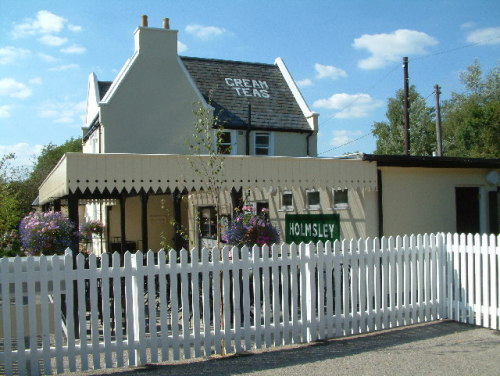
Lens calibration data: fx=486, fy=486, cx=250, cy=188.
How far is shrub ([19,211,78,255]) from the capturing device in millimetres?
8508

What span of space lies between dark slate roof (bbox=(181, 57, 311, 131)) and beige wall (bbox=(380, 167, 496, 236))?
410 inches

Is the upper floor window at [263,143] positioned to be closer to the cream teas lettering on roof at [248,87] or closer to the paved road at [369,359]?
the cream teas lettering on roof at [248,87]

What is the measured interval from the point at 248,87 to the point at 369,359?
1824 cm

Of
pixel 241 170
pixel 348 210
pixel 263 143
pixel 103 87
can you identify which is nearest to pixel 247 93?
pixel 263 143

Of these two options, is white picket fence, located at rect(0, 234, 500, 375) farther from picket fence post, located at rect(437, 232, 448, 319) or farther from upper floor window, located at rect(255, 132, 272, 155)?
upper floor window, located at rect(255, 132, 272, 155)

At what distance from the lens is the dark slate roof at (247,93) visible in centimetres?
2100

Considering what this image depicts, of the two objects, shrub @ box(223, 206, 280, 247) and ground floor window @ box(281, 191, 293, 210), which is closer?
shrub @ box(223, 206, 280, 247)

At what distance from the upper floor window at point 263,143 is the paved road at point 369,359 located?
14.6 m

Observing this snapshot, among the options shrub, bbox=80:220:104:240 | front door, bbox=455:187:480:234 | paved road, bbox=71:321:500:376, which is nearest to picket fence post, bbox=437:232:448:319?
paved road, bbox=71:321:500:376

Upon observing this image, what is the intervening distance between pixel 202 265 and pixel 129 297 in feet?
3.08

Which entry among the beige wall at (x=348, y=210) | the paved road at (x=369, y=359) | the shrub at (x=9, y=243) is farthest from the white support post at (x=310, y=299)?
the shrub at (x=9, y=243)

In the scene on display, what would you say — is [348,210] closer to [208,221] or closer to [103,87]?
[208,221]

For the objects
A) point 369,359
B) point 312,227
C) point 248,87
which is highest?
point 248,87

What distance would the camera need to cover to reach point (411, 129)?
46406 millimetres
